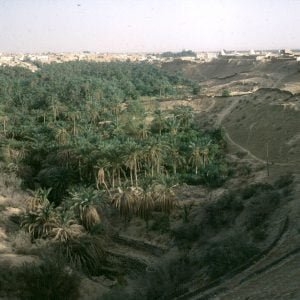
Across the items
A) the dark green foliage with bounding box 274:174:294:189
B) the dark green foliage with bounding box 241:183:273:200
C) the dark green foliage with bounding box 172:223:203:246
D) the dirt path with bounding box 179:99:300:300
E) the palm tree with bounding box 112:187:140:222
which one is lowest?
the dark green foliage with bounding box 172:223:203:246

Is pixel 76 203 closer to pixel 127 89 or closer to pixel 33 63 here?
pixel 127 89

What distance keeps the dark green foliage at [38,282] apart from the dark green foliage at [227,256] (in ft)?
21.5

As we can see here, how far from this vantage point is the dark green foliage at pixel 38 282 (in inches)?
777

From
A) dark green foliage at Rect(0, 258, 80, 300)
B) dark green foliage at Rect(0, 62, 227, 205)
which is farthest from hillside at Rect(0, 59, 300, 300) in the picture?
Answer: dark green foliage at Rect(0, 62, 227, 205)

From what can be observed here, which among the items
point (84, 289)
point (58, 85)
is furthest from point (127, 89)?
point (84, 289)

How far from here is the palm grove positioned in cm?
3011

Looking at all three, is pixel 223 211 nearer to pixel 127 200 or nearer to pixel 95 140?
pixel 127 200

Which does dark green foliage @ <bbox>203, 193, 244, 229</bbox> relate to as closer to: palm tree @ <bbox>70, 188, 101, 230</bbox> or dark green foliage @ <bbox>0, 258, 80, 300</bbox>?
palm tree @ <bbox>70, 188, 101, 230</bbox>

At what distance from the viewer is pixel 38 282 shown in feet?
65.3

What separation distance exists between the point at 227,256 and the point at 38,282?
27.8 ft

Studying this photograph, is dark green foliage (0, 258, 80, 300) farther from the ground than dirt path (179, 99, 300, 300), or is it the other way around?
dirt path (179, 99, 300, 300)

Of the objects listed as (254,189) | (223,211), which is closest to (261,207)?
(223,211)

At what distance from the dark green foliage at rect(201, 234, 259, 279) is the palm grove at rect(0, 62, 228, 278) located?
9067 millimetres

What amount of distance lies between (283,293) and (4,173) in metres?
31.6
